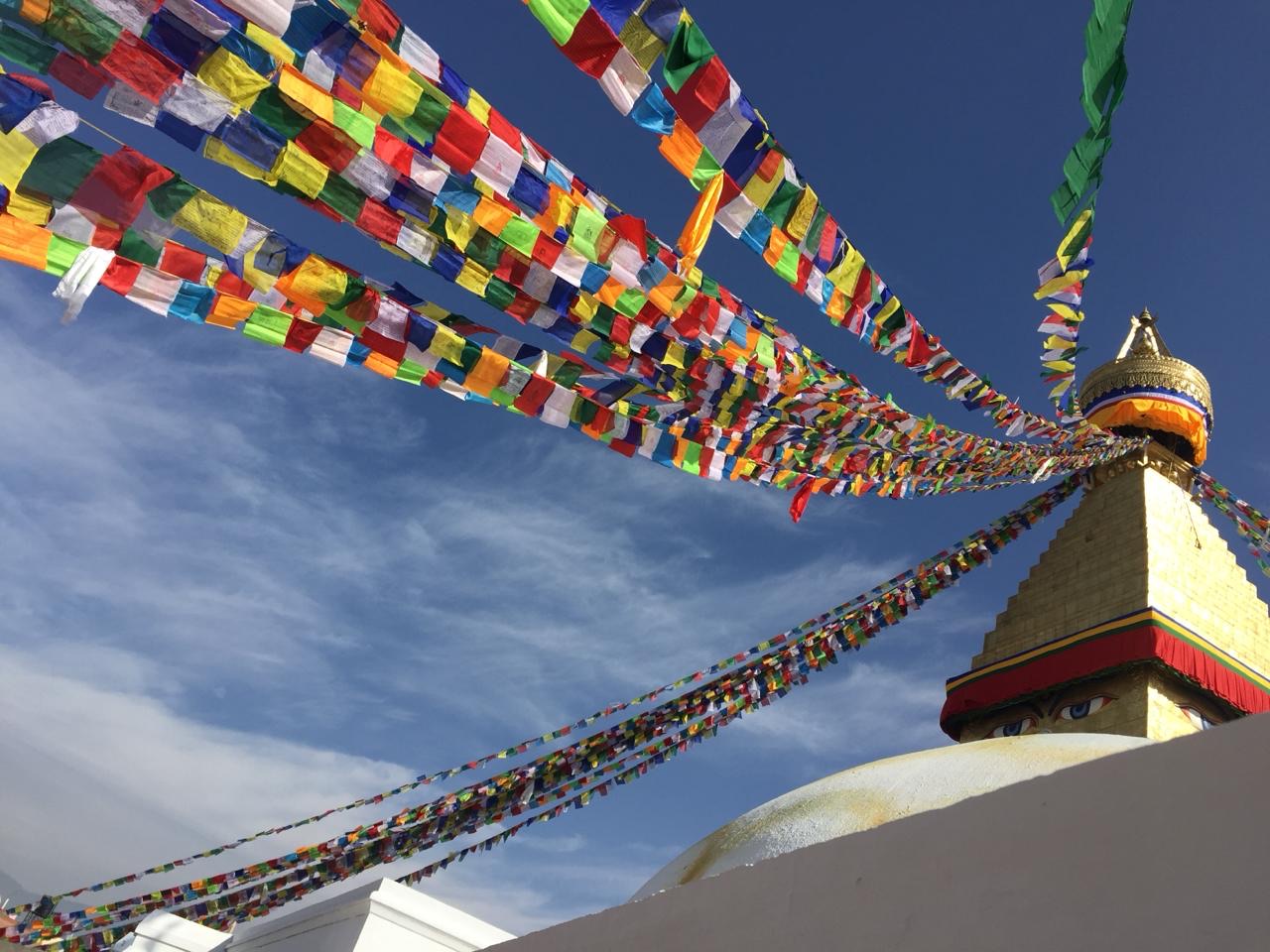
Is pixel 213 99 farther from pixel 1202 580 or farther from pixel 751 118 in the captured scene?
pixel 1202 580

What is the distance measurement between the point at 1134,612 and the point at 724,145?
6.86 metres

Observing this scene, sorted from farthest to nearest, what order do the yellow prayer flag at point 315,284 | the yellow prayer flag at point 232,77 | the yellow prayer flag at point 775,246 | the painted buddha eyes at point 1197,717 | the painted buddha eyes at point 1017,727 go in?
the painted buddha eyes at point 1017,727
the painted buddha eyes at point 1197,717
the yellow prayer flag at point 775,246
the yellow prayer flag at point 315,284
the yellow prayer flag at point 232,77

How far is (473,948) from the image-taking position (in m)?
6.48

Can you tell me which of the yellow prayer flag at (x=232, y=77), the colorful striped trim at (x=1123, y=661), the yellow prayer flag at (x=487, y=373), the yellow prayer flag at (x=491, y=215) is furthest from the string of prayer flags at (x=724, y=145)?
the colorful striped trim at (x=1123, y=661)

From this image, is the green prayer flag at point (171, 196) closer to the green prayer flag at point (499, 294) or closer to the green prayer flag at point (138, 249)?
the green prayer flag at point (138, 249)

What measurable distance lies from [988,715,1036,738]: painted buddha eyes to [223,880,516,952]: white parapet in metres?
4.84

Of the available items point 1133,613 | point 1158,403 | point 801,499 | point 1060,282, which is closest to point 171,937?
point 801,499

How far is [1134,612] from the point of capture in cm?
834

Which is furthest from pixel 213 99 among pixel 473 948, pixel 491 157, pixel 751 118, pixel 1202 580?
pixel 1202 580

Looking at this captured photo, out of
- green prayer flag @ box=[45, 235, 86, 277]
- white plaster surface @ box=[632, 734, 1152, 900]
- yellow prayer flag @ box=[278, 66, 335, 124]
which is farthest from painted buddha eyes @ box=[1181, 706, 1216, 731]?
green prayer flag @ box=[45, 235, 86, 277]

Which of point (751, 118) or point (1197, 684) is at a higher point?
point (1197, 684)

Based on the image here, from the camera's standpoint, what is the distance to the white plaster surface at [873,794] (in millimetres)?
4074

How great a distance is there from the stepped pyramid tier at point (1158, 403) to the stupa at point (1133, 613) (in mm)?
15

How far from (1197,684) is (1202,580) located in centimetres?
155
